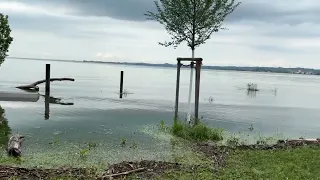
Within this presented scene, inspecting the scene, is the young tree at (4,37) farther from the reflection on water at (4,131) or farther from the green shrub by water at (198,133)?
the green shrub by water at (198,133)

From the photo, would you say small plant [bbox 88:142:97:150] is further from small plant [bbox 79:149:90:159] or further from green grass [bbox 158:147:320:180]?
green grass [bbox 158:147:320:180]

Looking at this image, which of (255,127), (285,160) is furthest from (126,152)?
(255,127)

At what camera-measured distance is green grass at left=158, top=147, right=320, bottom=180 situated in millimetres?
10109

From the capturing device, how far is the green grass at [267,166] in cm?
1011

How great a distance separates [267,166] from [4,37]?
19739 millimetres

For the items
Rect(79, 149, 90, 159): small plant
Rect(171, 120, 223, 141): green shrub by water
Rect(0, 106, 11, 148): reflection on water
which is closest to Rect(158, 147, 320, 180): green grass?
Rect(171, 120, 223, 141): green shrub by water

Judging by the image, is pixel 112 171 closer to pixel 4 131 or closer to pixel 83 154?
pixel 83 154

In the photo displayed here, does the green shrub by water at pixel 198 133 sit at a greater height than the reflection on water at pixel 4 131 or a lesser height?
greater

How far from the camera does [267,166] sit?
11289mm

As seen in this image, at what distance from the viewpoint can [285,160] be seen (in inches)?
481

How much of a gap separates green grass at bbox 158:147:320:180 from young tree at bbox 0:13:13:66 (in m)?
17.5

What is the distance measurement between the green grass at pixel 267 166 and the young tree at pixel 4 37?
691 inches

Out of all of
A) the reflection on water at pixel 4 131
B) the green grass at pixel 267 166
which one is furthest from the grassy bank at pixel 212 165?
the reflection on water at pixel 4 131

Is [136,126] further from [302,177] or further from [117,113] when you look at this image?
[302,177]
